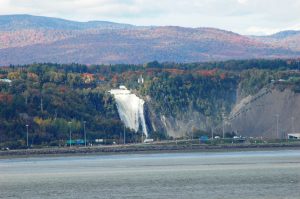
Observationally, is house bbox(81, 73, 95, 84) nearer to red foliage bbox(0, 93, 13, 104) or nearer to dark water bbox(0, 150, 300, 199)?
red foliage bbox(0, 93, 13, 104)

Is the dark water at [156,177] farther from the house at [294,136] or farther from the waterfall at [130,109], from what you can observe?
the waterfall at [130,109]

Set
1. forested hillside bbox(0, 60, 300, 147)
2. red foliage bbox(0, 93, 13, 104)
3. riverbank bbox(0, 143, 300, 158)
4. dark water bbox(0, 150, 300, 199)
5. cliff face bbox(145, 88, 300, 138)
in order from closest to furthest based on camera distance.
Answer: dark water bbox(0, 150, 300, 199)
riverbank bbox(0, 143, 300, 158)
forested hillside bbox(0, 60, 300, 147)
red foliage bbox(0, 93, 13, 104)
cliff face bbox(145, 88, 300, 138)

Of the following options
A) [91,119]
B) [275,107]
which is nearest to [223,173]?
[91,119]

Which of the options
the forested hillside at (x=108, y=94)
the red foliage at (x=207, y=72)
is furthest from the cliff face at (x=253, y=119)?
the red foliage at (x=207, y=72)

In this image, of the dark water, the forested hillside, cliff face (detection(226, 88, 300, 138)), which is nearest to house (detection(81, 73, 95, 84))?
the forested hillside

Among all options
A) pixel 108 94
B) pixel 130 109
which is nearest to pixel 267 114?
pixel 130 109
